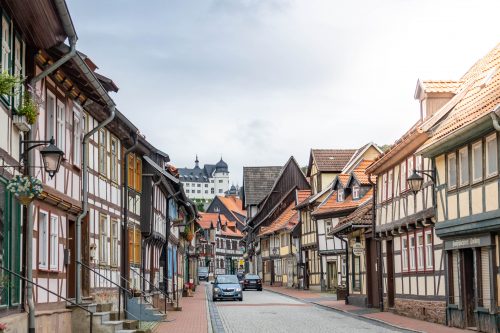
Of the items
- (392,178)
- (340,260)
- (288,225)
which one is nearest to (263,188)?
(288,225)

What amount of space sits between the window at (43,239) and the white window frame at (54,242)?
1.24 feet

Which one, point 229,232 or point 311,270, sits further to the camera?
point 229,232

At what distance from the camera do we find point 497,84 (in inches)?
890

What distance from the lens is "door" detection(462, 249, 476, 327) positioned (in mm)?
23797

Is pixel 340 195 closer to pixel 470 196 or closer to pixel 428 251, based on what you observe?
pixel 428 251

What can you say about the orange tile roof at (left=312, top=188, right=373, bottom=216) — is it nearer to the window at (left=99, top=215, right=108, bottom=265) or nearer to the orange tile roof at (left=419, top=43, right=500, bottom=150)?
the orange tile roof at (left=419, top=43, right=500, bottom=150)

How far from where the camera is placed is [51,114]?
17.5 m

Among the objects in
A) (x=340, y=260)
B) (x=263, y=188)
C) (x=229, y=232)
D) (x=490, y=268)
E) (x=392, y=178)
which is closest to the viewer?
(x=490, y=268)

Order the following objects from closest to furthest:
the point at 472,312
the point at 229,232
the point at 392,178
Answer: the point at 472,312, the point at 392,178, the point at 229,232

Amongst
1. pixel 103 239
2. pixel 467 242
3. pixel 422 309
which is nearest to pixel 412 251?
pixel 422 309

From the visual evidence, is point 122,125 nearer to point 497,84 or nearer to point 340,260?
point 497,84

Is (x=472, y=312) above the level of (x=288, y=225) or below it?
below

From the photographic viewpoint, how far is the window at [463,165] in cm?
2297

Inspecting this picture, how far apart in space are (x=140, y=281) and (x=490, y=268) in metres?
14.6
